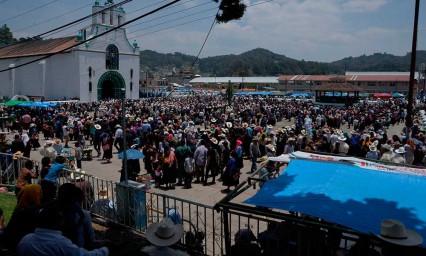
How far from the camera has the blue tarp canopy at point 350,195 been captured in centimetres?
423

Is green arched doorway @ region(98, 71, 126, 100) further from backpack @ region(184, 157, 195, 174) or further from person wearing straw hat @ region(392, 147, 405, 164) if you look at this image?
person wearing straw hat @ region(392, 147, 405, 164)

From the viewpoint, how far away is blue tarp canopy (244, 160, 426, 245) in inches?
167

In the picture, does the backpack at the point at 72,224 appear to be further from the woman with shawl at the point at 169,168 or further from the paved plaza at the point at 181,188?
the woman with shawl at the point at 169,168

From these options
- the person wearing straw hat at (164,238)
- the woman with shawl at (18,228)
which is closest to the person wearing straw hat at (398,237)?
the person wearing straw hat at (164,238)

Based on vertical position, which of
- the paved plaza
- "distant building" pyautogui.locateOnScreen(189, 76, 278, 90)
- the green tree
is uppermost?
the green tree

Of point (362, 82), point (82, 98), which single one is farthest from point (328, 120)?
point (362, 82)

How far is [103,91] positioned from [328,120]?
129ft

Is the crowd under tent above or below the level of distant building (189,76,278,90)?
below

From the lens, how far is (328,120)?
25.5 m

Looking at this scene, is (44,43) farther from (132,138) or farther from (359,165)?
(359,165)

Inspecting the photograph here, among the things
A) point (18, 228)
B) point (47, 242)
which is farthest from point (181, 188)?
point (47, 242)

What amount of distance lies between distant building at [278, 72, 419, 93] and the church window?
136 ft

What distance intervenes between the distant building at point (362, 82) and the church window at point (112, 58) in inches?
1637

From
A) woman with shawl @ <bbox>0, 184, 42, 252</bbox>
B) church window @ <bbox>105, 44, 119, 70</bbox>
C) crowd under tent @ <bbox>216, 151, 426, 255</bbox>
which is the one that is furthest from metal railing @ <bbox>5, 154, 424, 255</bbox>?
church window @ <bbox>105, 44, 119, 70</bbox>
